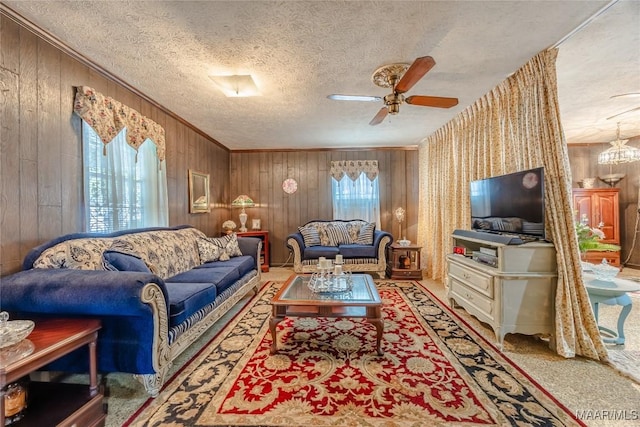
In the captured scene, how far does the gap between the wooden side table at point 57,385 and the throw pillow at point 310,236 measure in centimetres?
349

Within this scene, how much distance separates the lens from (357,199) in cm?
557

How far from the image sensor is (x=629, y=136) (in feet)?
15.9

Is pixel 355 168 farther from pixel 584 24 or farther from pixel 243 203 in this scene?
pixel 584 24

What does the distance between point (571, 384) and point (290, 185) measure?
4872mm

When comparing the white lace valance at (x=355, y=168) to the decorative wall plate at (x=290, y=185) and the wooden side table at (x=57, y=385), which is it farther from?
the wooden side table at (x=57, y=385)

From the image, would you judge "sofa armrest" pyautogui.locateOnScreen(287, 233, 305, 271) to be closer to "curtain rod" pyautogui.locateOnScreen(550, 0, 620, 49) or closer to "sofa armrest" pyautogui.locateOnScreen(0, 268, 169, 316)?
"sofa armrest" pyautogui.locateOnScreen(0, 268, 169, 316)

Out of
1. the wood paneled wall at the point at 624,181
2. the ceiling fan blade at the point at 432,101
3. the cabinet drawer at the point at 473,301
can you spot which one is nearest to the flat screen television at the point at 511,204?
the cabinet drawer at the point at 473,301

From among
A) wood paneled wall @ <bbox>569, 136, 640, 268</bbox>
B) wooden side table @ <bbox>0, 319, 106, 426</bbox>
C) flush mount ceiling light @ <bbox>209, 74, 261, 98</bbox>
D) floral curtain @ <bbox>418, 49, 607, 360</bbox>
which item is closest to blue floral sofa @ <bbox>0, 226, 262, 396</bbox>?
wooden side table @ <bbox>0, 319, 106, 426</bbox>

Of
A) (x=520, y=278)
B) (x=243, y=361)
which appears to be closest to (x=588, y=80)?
(x=520, y=278)

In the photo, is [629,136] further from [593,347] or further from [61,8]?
[61,8]

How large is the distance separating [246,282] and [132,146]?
198cm

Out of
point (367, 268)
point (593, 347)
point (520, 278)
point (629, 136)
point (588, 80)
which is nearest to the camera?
point (593, 347)

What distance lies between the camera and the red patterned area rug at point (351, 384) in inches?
58.1

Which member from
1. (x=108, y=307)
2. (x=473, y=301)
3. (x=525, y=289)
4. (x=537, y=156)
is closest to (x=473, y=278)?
(x=473, y=301)
